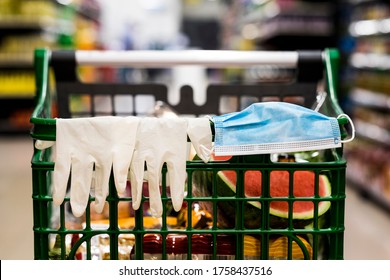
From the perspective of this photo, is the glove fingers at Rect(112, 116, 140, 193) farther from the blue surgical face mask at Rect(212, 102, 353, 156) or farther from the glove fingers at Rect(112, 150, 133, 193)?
the blue surgical face mask at Rect(212, 102, 353, 156)

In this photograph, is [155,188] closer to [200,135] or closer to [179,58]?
[200,135]

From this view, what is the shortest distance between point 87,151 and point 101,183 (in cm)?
6

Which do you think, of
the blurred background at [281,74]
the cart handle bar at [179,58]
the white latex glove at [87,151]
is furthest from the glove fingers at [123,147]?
the blurred background at [281,74]

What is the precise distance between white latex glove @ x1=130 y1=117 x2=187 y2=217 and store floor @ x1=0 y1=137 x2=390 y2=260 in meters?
1.97

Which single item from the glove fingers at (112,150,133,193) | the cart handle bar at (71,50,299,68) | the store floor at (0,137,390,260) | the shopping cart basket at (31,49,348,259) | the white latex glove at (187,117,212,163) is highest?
the cart handle bar at (71,50,299,68)

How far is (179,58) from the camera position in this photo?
5.31ft

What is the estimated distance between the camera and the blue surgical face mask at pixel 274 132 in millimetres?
1009

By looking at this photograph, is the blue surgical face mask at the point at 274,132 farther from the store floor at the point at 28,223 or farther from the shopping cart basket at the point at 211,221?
the store floor at the point at 28,223

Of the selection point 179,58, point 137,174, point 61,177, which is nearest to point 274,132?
point 137,174

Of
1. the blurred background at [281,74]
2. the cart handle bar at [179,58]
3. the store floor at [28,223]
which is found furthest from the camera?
the blurred background at [281,74]

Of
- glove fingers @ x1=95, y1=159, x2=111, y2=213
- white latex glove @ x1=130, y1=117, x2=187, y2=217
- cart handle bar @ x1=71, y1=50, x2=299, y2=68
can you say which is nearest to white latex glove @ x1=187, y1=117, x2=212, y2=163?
white latex glove @ x1=130, y1=117, x2=187, y2=217

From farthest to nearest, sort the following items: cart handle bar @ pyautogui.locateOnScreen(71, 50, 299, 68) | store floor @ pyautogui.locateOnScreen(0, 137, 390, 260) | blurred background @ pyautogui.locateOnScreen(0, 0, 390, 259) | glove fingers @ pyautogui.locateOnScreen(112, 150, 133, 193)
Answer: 1. blurred background @ pyautogui.locateOnScreen(0, 0, 390, 259)
2. store floor @ pyautogui.locateOnScreen(0, 137, 390, 260)
3. cart handle bar @ pyautogui.locateOnScreen(71, 50, 299, 68)
4. glove fingers @ pyautogui.locateOnScreen(112, 150, 133, 193)

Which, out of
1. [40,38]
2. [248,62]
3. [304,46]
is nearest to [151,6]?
[40,38]

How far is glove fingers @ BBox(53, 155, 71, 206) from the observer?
100 centimetres
